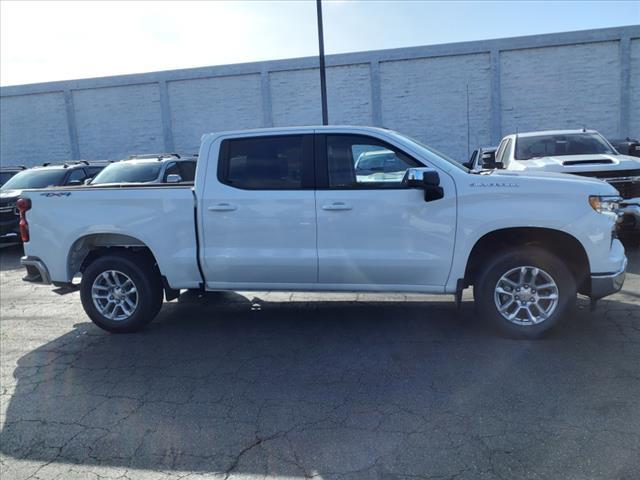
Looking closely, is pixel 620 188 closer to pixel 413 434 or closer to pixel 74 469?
pixel 413 434

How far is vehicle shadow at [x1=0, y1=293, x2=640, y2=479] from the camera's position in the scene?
324 centimetres

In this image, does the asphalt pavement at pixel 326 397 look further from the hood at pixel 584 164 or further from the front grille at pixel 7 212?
the front grille at pixel 7 212

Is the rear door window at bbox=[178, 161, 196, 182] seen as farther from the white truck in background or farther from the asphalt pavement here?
the white truck in background

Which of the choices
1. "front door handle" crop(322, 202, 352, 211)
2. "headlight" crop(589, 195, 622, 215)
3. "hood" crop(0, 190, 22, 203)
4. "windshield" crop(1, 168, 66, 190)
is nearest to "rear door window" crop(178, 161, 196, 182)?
"windshield" crop(1, 168, 66, 190)

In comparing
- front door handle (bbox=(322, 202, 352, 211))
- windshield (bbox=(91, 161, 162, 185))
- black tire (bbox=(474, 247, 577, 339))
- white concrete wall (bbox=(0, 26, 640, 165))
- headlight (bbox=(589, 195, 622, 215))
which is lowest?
black tire (bbox=(474, 247, 577, 339))

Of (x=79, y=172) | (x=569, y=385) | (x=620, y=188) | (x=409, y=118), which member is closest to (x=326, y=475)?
(x=569, y=385)

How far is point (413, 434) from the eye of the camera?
3.45 m

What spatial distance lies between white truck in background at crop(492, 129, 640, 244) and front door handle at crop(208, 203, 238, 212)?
4.71 m

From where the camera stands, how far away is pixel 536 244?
5109mm

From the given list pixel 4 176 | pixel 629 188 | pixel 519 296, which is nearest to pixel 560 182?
pixel 519 296

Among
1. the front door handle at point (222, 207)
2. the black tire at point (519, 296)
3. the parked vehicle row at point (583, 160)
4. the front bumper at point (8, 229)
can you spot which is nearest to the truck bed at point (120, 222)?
the front door handle at point (222, 207)

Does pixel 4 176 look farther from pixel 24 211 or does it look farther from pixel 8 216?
pixel 24 211

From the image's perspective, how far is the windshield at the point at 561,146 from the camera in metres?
9.45

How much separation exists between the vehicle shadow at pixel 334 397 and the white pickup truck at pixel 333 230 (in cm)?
51
